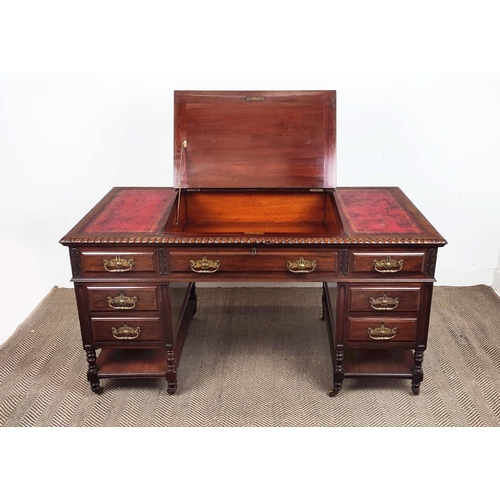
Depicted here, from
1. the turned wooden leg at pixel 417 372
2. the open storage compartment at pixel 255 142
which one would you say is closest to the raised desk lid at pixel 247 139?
the open storage compartment at pixel 255 142

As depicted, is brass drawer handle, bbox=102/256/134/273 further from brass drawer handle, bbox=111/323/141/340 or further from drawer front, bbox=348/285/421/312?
drawer front, bbox=348/285/421/312

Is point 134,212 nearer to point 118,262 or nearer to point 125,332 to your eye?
point 118,262

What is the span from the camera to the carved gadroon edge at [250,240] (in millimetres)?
1976

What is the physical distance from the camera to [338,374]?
225cm

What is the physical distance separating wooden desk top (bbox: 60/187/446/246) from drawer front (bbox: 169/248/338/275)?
6 cm

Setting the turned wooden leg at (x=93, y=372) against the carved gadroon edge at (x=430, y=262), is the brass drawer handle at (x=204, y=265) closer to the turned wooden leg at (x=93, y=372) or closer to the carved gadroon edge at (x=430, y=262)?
the turned wooden leg at (x=93, y=372)

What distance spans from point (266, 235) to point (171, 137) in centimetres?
123

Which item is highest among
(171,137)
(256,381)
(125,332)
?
(171,137)

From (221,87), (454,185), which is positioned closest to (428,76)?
(454,185)

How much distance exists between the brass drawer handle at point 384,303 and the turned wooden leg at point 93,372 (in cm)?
124

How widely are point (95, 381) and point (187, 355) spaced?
0.50 m

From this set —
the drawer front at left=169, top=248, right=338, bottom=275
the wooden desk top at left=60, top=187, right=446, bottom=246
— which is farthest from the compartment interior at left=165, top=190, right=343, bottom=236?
the drawer front at left=169, top=248, right=338, bottom=275

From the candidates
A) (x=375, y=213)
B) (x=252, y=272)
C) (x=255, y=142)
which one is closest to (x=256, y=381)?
(x=252, y=272)

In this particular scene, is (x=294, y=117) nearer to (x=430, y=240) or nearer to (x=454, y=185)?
(x=430, y=240)
